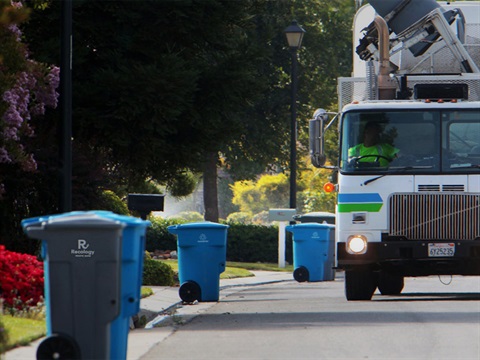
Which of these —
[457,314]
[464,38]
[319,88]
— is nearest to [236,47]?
[464,38]

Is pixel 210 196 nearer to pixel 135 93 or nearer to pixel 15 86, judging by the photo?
pixel 135 93

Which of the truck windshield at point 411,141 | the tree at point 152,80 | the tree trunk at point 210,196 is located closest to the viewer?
the truck windshield at point 411,141

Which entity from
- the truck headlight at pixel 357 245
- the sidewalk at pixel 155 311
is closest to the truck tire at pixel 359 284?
the truck headlight at pixel 357 245

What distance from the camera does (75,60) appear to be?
20.6 m

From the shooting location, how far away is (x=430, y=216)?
17.1 m

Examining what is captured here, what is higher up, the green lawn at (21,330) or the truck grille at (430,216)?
the truck grille at (430,216)

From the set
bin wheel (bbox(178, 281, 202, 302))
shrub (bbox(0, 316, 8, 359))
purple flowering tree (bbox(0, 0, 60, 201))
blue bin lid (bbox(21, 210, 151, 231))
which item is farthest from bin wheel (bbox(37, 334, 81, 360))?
bin wheel (bbox(178, 281, 202, 302))

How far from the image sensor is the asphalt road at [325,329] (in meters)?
12.0

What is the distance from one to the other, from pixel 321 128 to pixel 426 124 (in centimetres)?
142

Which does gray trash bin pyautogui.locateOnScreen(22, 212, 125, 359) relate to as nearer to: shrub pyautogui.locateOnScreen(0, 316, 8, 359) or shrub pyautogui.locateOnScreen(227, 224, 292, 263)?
shrub pyautogui.locateOnScreen(0, 316, 8, 359)

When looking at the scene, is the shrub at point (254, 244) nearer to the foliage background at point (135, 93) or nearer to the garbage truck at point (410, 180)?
the foliage background at point (135, 93)

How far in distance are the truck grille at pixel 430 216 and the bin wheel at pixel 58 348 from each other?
302 inches

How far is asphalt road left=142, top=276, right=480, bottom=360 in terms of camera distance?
39.3 feet

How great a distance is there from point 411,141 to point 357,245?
1.57 metres
